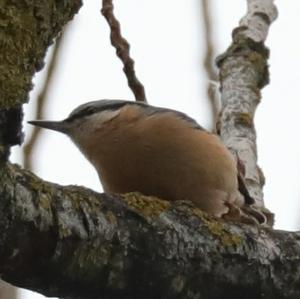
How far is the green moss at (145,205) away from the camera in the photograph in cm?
201

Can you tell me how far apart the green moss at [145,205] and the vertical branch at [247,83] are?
1260mm

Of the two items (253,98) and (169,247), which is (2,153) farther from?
(253,98)

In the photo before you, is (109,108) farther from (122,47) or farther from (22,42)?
(22,42)

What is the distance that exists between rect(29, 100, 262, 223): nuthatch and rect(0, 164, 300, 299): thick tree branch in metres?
0.84

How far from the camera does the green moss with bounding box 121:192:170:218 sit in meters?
2.01

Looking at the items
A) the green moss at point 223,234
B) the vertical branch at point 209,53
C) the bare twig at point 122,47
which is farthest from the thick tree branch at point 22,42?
the vertical branch at point 209,53

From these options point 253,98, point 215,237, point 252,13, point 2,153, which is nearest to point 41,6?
point 2,153

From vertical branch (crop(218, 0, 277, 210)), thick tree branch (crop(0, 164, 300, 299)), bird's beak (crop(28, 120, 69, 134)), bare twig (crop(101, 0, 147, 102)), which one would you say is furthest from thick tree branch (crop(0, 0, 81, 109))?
bird's beak (crop(28, 120, 69, 134))

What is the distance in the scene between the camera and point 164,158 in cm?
315

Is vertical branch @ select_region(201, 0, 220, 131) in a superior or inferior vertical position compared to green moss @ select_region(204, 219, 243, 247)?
superior

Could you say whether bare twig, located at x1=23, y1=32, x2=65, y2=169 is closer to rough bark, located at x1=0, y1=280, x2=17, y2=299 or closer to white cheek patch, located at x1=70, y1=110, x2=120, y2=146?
white cheek patch, located at x1=70, y1=110, x2=120, y2=146

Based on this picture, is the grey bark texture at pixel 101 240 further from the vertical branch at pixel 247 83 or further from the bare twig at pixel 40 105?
the vertical branch at pixel 247 83

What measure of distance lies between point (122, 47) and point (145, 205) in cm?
147

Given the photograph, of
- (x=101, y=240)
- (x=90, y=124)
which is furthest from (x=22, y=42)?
(x=90, y=124)
